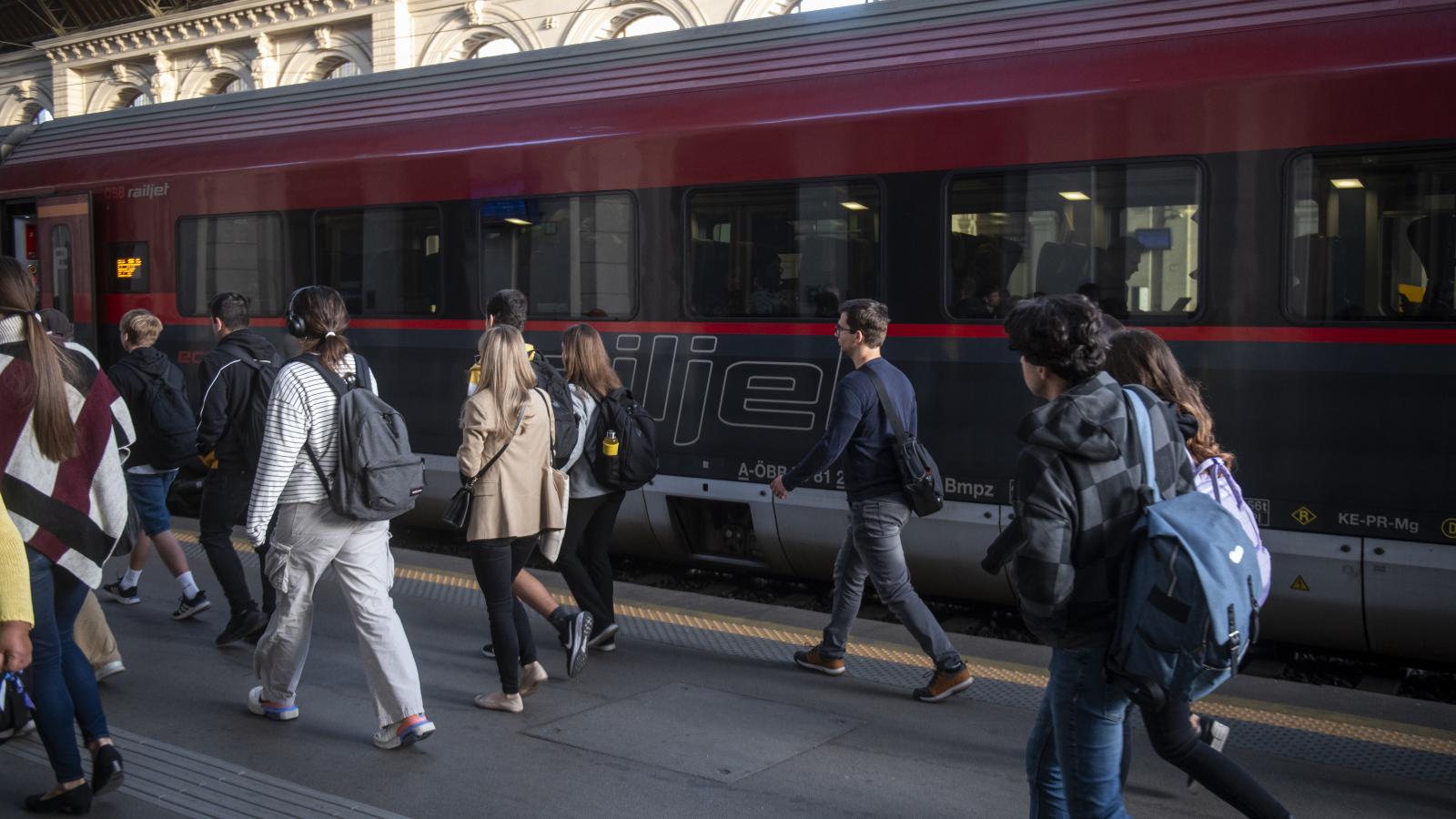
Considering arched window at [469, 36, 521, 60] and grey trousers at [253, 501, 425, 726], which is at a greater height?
arched window at [469, 36, 521, 60]

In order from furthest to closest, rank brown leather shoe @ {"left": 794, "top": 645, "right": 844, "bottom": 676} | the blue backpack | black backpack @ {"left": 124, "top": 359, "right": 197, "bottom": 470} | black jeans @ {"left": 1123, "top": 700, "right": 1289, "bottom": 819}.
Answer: black backpack @ {"left": 124, "top": 359, "right": 197, "bottom": 470}
brown leather shoe @ {"left": 794, "top": 645, "right": 844, "bottom": 676}
black jeans @ {"left": 1123, "top": 700, "right": 1289, "bottom": 819}
the blue backpack

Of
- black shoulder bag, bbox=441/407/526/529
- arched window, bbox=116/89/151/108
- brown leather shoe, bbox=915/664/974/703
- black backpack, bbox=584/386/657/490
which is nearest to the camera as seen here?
black shoulder bag, bbox=441/407/526/529

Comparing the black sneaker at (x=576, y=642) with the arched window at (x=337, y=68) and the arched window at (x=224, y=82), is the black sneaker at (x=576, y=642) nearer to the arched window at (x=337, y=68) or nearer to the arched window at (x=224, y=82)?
the arched window at (x=337, y=68)

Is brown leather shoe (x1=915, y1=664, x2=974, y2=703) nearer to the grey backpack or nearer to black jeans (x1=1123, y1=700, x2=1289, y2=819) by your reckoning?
black jeans (x1=1123, y1=700, x2=1289, y2=819)

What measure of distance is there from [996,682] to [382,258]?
5415 mm

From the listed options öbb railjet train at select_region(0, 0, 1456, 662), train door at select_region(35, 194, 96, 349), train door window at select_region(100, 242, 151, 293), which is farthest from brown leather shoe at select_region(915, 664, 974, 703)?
train door at select_region(35, 194, 96, 349)

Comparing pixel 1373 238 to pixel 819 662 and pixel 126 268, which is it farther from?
pixel 126 268

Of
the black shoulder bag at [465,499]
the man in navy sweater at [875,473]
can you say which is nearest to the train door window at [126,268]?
the black shoulder bag at [465,499]

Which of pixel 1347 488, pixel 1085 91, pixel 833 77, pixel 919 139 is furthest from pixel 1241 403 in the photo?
pixel 833 77

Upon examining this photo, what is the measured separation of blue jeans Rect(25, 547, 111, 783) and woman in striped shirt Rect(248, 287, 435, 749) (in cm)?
71

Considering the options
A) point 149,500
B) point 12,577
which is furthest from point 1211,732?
point 149,500

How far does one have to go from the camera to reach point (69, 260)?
35.7 feet

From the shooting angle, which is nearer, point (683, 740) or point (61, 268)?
point (683, 740)

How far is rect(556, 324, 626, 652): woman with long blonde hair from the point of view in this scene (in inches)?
232
